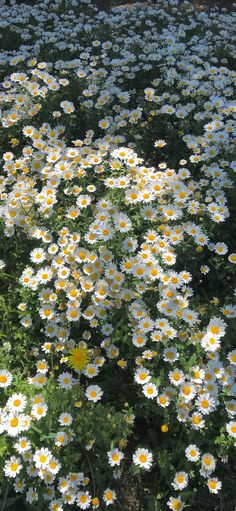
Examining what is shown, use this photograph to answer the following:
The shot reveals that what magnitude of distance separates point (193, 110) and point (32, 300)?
9.23 feet

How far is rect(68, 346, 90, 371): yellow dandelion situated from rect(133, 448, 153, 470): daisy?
0.59 m

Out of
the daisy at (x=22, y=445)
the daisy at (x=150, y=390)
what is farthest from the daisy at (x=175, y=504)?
the daisy at (x=22, y=445)

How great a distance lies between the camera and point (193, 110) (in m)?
5.01

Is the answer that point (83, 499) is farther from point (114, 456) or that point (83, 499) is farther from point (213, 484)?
point (213, 484)

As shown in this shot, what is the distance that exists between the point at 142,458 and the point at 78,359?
0.67 meters

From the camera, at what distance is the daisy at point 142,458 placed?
2.72 meters

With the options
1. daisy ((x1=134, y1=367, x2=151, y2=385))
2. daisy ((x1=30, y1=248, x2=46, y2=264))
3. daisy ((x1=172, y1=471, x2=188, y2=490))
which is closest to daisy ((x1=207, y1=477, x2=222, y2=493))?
daisy ((x1=172, y1=471, x2=188, y2=490))

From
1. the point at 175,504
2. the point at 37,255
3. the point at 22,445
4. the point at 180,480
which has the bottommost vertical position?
the point at 175,504

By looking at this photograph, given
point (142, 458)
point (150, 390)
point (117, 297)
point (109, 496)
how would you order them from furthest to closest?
point (117, 297)
point (150, 390)
point (142, 458)
point (109, 496)

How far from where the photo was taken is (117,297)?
3189mm

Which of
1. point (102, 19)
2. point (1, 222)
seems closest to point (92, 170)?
point (1, 222)

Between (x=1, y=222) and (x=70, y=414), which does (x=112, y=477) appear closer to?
(x=70, y=414)

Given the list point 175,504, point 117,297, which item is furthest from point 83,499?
point 117,297

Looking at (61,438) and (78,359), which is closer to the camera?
(61,438)
